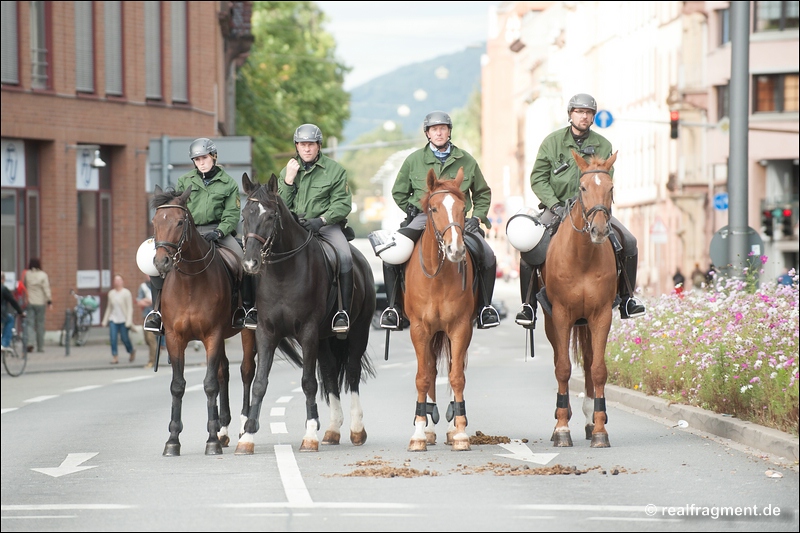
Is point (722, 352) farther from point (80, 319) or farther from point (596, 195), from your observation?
point (80, 319)

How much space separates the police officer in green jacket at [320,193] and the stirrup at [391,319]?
1.46 feet

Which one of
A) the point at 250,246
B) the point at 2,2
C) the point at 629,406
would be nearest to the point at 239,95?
the point at 2,2

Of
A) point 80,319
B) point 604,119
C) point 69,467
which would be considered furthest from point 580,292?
point 604,119

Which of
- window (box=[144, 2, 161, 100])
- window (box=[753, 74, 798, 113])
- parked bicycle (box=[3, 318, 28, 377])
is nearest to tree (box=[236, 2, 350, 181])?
window (box=[753, 74, 798, 113])

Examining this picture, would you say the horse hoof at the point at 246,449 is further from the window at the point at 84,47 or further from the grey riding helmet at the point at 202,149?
the window at the point at 84,47

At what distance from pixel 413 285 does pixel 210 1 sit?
36788 mm

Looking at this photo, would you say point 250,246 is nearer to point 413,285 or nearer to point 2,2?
point 413,285

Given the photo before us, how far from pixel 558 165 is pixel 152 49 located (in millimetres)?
32849

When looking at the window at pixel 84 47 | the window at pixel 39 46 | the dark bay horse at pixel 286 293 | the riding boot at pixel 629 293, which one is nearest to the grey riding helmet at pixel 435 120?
the dark bay horse at pixel 286 293

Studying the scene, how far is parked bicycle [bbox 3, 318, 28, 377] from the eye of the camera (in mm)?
28453

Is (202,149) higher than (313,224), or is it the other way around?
(202,149)

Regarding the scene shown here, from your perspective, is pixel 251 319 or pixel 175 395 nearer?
pixel 175 395

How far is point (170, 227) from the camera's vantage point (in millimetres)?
13180

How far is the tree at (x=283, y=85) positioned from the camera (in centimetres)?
6856
